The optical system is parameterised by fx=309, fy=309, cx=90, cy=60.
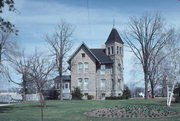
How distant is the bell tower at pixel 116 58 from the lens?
6203 centimetres

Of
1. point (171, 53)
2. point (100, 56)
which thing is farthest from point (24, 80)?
point (171, 53)

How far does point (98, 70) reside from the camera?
63688 mm

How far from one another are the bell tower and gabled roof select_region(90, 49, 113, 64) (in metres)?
0.77

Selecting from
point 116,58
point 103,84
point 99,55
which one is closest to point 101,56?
point 99,55

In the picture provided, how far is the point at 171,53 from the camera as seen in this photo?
3725 cm

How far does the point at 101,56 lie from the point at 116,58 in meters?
3.57

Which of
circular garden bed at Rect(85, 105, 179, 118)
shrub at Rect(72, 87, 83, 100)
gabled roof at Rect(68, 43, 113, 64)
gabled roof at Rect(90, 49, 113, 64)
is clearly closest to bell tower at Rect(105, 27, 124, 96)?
gabled roof at Rect(90, 49, 113, 64)

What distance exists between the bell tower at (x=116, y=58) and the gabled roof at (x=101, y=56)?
0.77 meters

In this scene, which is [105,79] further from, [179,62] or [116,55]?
[179,62]

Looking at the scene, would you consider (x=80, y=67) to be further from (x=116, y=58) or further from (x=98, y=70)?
(x=116, y=58)

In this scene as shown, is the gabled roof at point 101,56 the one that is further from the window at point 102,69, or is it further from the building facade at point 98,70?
the window at point 102,69

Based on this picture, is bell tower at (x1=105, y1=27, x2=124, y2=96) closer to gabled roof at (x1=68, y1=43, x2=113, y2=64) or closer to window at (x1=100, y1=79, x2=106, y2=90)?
gabled roof at (x1=68, y1=43, x2=113, y2=64)

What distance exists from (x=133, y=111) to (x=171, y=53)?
18777mm

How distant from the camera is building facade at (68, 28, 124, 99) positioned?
6222 centimetres
